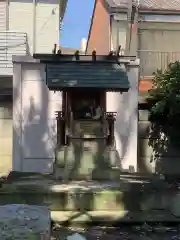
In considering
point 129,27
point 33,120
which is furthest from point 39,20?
point 33,120

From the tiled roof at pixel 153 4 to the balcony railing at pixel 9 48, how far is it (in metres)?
3.81

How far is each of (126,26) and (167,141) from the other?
593 centimetres

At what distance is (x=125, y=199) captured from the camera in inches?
325

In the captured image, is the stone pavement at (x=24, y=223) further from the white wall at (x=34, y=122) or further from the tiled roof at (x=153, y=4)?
the tiled roof at (x=153, y=4)

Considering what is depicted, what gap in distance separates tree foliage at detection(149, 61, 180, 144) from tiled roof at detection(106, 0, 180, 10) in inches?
197

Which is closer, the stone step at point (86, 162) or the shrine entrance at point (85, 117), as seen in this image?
the shrine entrance at point (85, 117)

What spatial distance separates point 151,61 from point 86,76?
27.9 feet

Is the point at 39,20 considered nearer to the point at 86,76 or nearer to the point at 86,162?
the point at 86,76

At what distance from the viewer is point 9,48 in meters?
16.5

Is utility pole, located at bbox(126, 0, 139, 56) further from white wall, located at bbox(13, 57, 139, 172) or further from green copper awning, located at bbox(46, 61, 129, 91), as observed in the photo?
green copper awning, located at bbox(46, 61, 129, 91)

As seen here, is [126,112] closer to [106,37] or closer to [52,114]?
[52,114]

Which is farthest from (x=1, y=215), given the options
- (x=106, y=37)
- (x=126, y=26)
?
(x=106, y=37)

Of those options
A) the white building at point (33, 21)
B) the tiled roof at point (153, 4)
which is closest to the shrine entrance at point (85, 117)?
the white building at point (33, 21)

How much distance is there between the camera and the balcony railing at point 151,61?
17609 mm
